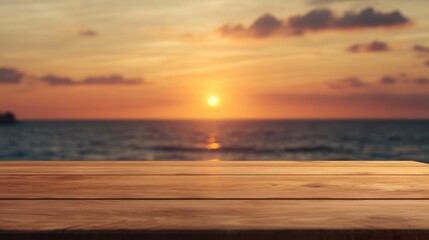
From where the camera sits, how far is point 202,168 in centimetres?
160

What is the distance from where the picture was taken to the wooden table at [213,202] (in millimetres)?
789

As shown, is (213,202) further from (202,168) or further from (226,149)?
(226,149)

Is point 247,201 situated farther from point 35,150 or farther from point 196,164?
point 35,150

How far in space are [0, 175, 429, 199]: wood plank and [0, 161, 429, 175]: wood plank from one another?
3.7 inches

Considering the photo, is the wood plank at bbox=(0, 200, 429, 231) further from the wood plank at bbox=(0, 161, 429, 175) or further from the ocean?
the ocean

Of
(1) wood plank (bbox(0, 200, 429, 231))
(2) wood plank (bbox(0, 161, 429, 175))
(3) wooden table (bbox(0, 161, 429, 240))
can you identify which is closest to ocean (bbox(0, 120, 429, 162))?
(2) wood plank (bbox(0, 161, 429, 175))

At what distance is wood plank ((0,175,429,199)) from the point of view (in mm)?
1105

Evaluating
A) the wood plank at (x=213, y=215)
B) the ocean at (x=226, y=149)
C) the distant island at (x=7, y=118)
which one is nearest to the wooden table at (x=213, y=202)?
the wood plank at (x=213, y=215)

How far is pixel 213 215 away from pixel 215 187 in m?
0.31

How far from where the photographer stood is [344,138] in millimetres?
37562

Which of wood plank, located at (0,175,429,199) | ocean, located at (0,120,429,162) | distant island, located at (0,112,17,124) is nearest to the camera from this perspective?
wood plank, located at (0,175,429,199)

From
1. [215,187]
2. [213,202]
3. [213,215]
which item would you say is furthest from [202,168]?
[213,215]

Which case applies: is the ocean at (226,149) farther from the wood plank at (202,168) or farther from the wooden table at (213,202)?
the wooden table at (213,202)
